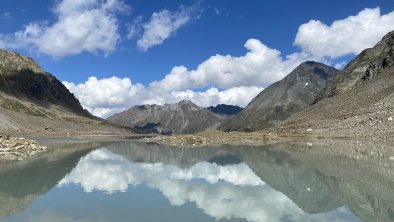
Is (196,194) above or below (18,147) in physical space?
below

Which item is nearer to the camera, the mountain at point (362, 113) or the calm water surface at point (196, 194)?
the calm water surface at point (196, 194)

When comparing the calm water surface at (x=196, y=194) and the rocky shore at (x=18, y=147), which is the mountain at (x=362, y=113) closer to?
the calm water surface at (x=196, y=194)

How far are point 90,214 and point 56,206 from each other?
138 inches

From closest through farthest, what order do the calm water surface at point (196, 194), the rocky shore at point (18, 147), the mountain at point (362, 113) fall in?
the calm water surface at point (196, 194) → the rocky shore at point (18, 147) → the mountain at point (362, 113)

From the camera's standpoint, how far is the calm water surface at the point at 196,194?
22.7m

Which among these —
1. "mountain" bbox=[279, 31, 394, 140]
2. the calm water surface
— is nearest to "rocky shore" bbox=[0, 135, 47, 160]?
the calm water surface

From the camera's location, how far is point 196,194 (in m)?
29.5

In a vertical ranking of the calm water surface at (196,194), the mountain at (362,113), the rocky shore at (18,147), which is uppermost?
the mountain at (362,113)

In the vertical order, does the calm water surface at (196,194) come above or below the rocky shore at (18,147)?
below

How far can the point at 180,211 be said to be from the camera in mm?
23453

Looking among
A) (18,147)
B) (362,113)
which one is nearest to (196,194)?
(18,147)

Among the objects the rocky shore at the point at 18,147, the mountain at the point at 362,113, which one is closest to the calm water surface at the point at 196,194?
the rocky shore at the point at 18,147

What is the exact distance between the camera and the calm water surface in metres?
22.7

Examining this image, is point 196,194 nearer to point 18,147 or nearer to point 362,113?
point 18,147
